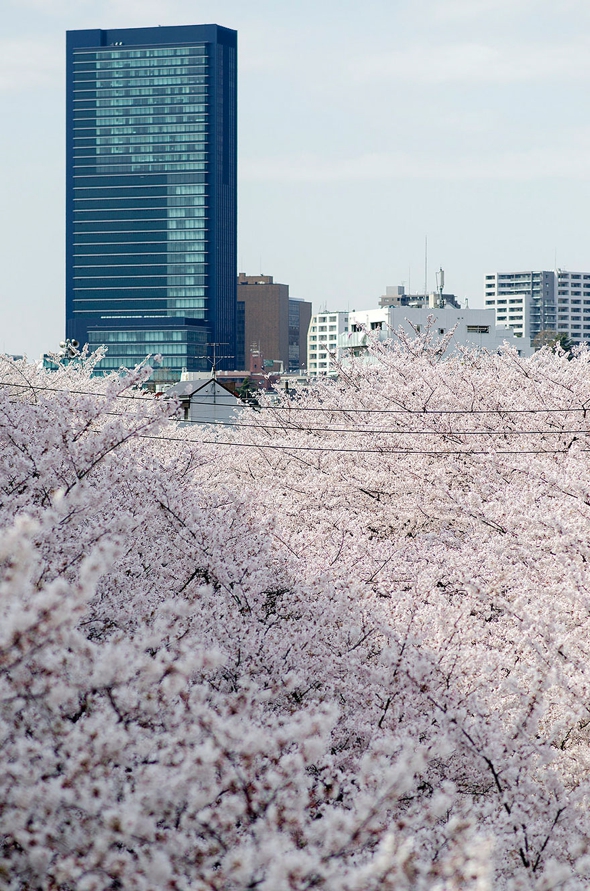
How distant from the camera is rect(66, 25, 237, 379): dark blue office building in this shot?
154 m

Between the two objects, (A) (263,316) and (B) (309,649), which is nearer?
(B) (309,649)

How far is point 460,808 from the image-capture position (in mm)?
8086

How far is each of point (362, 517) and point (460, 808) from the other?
10.4m

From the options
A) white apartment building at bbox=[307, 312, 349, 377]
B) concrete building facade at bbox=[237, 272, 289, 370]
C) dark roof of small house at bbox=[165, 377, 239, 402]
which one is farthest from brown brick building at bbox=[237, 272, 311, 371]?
dark roof of small house at bbox=[165, 377, 239, 402]

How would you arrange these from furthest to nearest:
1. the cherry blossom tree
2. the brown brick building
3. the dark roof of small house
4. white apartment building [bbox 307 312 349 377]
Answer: the brown brick building < white apartment building [bbox 307 312 349 377] < the dark roof of small house < the cherry blossom tree

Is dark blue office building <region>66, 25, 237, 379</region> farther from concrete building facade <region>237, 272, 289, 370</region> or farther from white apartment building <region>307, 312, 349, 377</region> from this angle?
concrete building facade <region>237, 272, 289, 370</region>

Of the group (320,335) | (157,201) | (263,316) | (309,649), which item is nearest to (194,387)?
(309,649)

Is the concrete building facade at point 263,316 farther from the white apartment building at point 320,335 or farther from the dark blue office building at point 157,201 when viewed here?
the dark blue office building at point 157,201

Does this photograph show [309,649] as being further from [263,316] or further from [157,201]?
[263,316]

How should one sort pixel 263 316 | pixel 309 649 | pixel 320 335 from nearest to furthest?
pixel 309 649 → pixel 320 335 → pixel 263 316

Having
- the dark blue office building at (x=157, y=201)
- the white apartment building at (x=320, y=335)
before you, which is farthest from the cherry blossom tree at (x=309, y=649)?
the white apartment building at (x=320, y=335)

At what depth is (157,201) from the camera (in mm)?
156625

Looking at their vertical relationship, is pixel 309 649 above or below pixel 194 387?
below

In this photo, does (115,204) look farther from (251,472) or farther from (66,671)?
(66,671)
